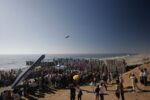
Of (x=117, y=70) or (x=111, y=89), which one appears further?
(x=117, y=70)

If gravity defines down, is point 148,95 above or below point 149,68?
below

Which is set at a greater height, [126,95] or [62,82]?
[62,82]

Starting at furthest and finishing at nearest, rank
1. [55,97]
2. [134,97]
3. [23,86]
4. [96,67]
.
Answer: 1. [96,67]
2. [23,86]
3. [55,97]
4. [134,97]

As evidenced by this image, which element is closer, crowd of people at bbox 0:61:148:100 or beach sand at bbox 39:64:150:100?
crowd of people at bbox 0:61:148:100

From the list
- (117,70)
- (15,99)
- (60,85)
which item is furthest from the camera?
(117,70)

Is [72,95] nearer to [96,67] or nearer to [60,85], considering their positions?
[60,85]

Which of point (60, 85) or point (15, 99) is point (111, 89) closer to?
point (60, 85)

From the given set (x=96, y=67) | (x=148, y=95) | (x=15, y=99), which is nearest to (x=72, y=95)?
(x=15, y=99)

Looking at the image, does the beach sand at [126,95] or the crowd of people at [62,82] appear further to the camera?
the beach sand at [126,95]

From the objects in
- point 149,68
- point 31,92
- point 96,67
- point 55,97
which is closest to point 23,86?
point 31,92

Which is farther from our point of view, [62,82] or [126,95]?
[62,82]
